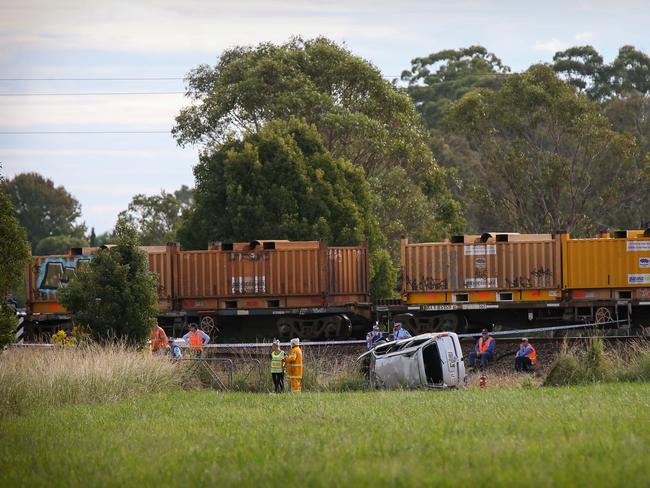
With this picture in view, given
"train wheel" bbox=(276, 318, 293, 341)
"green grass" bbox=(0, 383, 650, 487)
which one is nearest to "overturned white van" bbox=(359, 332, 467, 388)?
"green grass" bbox=(0, 383, 650, 487)

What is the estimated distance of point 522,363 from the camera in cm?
2836

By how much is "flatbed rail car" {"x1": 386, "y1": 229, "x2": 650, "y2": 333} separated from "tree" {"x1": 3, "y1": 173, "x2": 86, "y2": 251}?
3021 inches

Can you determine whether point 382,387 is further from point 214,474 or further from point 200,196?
point 200,196

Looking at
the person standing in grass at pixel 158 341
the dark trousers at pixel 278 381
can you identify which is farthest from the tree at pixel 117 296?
the dark trousers at pixel 278 381

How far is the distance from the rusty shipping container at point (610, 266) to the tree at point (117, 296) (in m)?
14.0

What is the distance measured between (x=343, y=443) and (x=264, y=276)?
25.0m

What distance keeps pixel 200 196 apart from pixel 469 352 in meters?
21.1

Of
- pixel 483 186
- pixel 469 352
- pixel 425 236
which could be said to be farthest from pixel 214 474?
pixel 483 186

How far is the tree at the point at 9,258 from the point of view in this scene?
1947 centimetres

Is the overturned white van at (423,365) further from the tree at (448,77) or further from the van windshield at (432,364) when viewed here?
the tree at (448,77)

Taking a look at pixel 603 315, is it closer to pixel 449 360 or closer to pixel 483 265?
pixel 483 265

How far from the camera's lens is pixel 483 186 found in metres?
61.6

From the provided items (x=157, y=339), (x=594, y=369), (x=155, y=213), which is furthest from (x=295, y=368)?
(x=155, y=213)

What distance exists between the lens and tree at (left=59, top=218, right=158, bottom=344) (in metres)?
26.9
